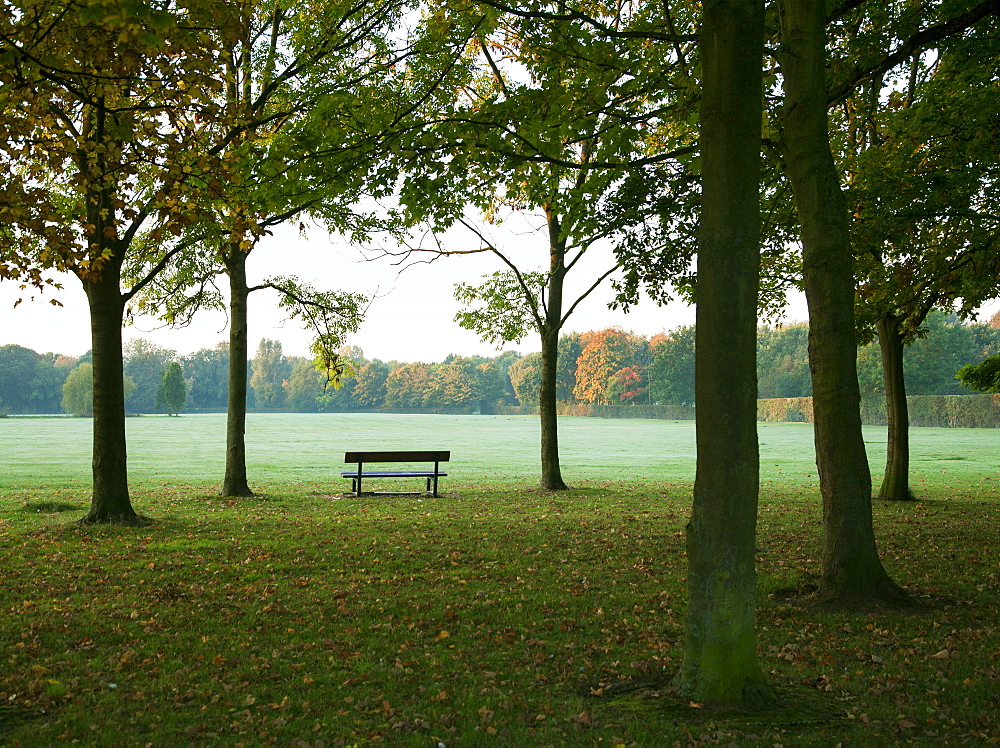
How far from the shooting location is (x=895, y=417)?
1529 centimetres

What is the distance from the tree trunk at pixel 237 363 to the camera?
15.9 m

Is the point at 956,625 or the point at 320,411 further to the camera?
the point at 320,411

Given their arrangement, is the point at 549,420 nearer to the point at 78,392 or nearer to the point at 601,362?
the point at 601,362

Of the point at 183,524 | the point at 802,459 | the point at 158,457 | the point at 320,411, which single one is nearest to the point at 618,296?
the point at 183,524

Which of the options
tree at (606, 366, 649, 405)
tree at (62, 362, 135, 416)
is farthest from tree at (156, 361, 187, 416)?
tree at (606, 366, 649, 405)

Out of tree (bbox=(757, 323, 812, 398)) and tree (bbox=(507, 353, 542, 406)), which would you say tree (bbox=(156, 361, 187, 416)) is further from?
tree (bbox=(757, 323, 812, 398))

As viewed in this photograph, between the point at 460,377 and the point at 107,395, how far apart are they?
340 feet

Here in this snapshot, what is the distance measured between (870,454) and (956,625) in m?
32.4

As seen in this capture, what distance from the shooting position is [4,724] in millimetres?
4246

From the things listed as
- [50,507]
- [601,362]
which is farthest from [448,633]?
[601,362]

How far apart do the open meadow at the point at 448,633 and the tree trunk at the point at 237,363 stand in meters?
2.78

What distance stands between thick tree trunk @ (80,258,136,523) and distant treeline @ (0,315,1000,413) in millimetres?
76070

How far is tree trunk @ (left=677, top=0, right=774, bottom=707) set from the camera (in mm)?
4434

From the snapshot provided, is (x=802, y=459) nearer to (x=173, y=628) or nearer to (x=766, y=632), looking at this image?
(x=766, y=632)
